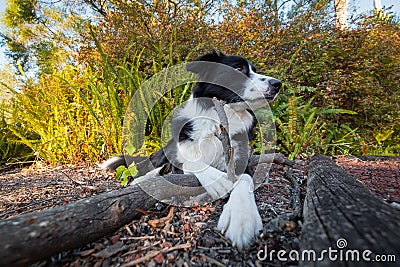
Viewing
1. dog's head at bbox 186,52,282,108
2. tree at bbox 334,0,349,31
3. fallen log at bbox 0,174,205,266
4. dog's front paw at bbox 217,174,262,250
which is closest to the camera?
fallen log at bbox 0,174,205,266

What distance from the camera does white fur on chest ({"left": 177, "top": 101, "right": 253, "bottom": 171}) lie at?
1.99 m

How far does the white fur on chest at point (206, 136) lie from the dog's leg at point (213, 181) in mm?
127

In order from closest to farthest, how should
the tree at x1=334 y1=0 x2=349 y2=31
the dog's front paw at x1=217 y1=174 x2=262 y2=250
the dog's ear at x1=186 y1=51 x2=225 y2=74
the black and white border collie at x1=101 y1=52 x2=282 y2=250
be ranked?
the dog's front paw at x1=217 y1=174 x2=262 y2=250 → the black and white border collie at x1=101 y1=52 x2=282 y2=250 → the dog's ear at x1=186 y1=51 x2=225 y2=74 → the tree at x1=334 y1=0 x2=349 y2=31

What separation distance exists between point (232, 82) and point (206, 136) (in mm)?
582

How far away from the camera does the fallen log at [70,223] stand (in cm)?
70

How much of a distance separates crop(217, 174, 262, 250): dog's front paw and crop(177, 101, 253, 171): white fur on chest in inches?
25.6

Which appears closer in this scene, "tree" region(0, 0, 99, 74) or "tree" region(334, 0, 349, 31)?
"tree" region(334, 0, 349, 31)

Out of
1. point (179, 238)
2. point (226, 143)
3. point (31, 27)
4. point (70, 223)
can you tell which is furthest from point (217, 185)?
point (31, 27)

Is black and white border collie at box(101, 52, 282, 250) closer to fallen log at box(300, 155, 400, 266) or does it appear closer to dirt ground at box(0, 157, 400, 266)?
dirt ground at box(0, 157, 400, 266)

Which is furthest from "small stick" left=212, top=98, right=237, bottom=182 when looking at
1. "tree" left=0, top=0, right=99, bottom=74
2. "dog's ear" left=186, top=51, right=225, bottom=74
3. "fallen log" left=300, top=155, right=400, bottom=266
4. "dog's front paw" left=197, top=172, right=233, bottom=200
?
"tree" left=0, top=0, right=99, bottom=74

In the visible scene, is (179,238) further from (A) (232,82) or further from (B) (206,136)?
(A) (232,82)

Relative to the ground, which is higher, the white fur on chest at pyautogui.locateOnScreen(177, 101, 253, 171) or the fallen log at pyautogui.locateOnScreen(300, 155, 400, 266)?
the white fur on chest at pyautogui.locateOnScreen(177, 101, 253, 171)

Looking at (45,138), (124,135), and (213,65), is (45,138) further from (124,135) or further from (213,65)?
(213,65)

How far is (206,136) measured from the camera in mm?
2037
